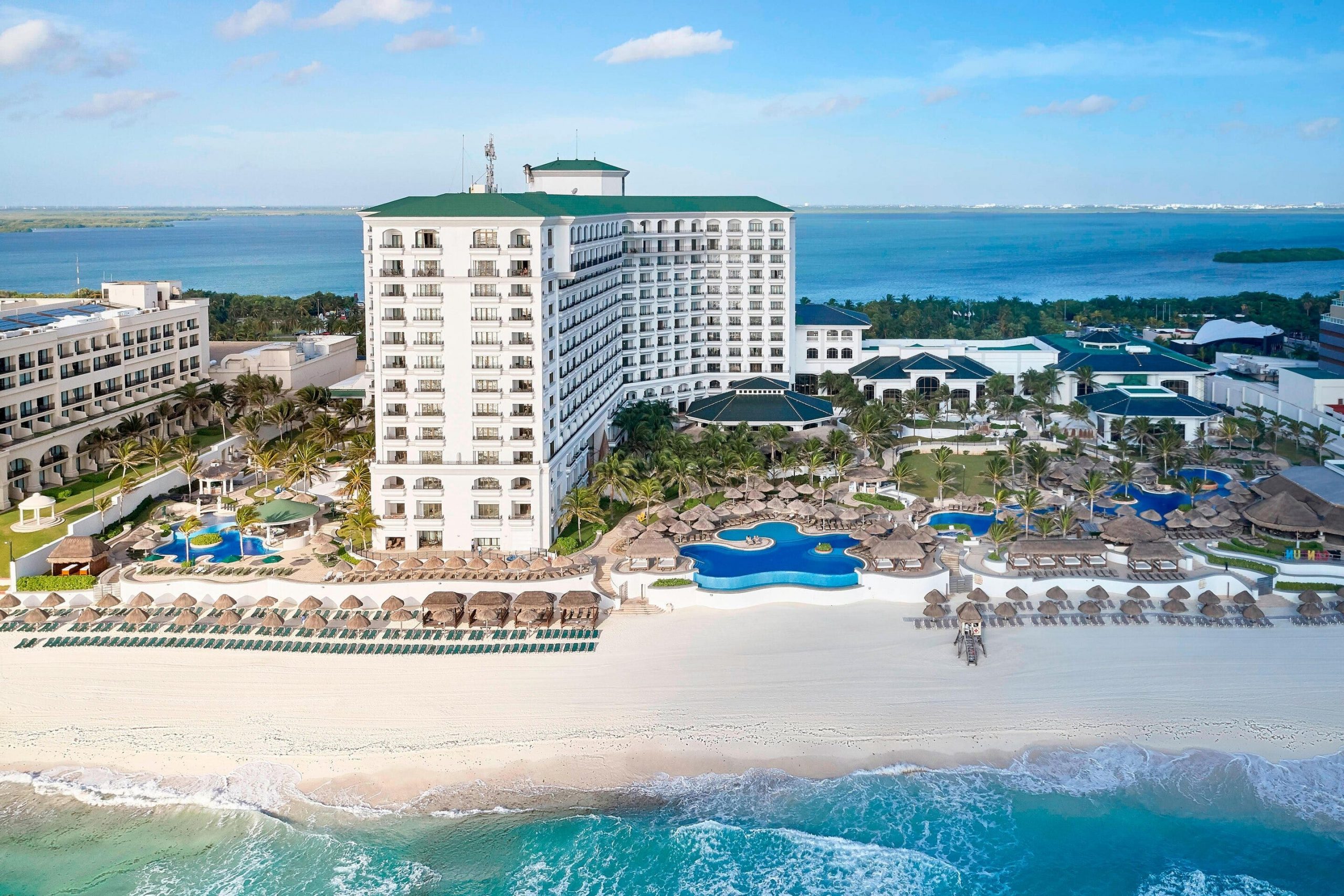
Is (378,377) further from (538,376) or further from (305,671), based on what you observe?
(305,671)

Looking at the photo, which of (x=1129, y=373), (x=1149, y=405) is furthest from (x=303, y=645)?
(x=1129, y=373)

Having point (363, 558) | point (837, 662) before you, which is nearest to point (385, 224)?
point (363, 558)

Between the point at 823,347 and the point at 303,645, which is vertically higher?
the point at 823,347

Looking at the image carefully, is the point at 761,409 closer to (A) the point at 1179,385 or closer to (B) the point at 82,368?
(A) the point at 1179,385

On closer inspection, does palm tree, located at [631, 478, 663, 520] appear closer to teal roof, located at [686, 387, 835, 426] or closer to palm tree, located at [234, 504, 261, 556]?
palm tree, located at [234, 504, 261, 556]

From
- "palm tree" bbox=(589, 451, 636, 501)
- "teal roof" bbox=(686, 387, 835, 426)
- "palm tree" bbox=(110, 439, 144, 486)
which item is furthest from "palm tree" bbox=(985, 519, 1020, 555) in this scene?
"palm tree" bbox=(110, 439, 144, 486)

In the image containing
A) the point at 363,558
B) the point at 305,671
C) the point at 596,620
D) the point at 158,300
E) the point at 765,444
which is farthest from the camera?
the point at 158,300

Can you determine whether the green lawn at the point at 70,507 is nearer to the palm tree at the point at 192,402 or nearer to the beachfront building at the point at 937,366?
the palm tree at the point at 192,402
